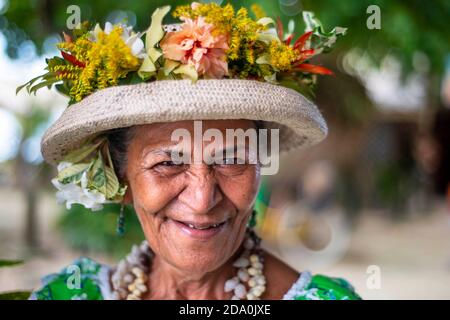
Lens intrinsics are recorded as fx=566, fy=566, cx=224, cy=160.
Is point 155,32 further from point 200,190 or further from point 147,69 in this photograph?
point 200,190

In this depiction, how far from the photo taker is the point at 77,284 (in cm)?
200

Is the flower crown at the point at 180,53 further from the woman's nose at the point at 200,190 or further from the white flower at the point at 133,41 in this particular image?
the woman's nose at the point at 200,190

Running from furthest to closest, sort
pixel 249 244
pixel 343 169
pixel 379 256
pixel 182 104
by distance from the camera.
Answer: pixel 343 169
pixel 379 256
pixel 249 244
pixel 182 104

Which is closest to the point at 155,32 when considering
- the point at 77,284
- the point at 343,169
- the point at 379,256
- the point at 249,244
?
the point at 249,244

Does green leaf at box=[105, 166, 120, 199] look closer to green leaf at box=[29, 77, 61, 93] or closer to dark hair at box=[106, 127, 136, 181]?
dark hair at box=[106, 127, 136, 181]

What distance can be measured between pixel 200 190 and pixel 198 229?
128mm

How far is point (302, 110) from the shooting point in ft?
5.58

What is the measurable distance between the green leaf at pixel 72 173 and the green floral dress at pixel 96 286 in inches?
13.3

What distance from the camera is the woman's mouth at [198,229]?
1.70 m

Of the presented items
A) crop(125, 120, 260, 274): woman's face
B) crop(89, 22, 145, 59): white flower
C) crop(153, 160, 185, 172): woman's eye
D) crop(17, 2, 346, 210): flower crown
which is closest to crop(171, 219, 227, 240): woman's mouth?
crop(125, 120, 260, 274): woman's face

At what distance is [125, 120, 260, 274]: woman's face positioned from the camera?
1.68 metres

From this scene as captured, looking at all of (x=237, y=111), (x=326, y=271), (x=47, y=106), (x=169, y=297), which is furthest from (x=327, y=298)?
(x=47, y=106)

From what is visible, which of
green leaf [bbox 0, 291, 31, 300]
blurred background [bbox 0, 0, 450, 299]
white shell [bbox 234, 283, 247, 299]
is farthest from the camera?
blurred background [bbox 0, 0, 450, 299]

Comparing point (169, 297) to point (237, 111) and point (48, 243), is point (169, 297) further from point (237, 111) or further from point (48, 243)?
point (48, 243)
